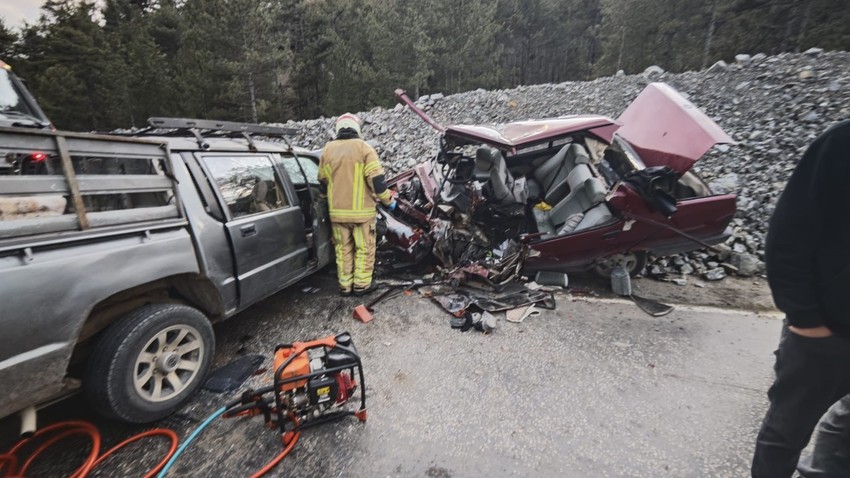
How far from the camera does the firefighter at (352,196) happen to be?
3.79 m

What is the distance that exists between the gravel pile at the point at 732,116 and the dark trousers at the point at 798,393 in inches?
131

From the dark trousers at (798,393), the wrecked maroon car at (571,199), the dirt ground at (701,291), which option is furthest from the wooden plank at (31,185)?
the dirt ground at (701,291)

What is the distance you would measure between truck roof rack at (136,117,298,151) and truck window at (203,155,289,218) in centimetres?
15

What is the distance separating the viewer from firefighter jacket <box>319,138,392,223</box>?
12.4 feet

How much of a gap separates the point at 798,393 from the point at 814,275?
46 cm

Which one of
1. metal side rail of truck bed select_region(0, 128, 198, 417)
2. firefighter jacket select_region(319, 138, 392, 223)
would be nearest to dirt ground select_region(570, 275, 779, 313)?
firefighter jacket select_region(319, 138, 392, 223)

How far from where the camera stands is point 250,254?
2904 millimetres

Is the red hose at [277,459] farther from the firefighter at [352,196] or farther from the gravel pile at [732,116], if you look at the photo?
the gravel pile at [732,116]

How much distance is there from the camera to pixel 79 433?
7.04 feet

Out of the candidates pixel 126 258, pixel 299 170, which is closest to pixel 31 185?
pixel 126 258

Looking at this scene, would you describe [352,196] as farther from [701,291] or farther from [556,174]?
[701,291]

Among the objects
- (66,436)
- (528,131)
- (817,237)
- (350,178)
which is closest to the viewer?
(817,237)

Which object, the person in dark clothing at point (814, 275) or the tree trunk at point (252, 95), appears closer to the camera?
the person in dark clothing at point (814, 275)

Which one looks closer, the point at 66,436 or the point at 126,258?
the point at 126,258
